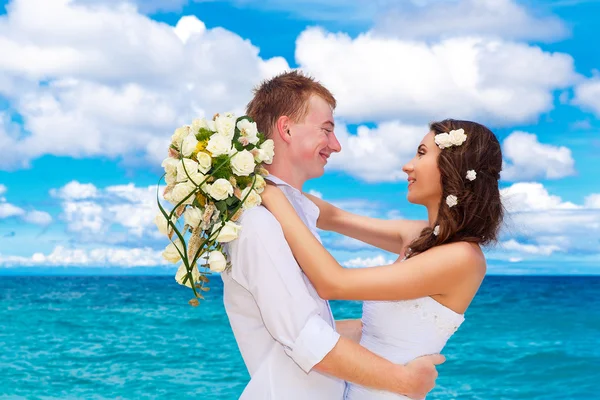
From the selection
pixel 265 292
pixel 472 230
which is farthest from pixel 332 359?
pixel 472 230

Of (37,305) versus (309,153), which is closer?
(309,153)

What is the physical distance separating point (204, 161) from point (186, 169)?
0.08 m

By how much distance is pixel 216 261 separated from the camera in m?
2.88

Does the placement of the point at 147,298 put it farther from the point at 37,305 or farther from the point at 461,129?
the point at 461,129

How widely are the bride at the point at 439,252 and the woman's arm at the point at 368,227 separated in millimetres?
471

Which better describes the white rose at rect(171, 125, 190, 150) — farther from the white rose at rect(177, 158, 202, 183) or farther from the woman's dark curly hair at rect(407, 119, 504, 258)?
the woman's dark curly hair at rect(407, 119, 504, 258)

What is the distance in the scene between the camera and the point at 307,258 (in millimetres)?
3100

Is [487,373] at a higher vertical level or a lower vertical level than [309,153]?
higher

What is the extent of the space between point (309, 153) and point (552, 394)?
11571 millimetres

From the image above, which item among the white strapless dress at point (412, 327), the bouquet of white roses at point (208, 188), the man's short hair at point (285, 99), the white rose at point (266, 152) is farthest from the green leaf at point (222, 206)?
the white strapless dress at point (412, 327)

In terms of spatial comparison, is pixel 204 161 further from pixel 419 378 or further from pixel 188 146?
pixel 419 378

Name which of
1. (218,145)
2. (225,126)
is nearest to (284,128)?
(225,126)

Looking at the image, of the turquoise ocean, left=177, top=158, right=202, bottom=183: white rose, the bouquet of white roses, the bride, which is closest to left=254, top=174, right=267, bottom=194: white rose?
the bouquet of white roses

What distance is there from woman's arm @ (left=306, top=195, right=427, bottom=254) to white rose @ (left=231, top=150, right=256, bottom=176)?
1.54 metres
